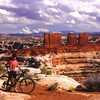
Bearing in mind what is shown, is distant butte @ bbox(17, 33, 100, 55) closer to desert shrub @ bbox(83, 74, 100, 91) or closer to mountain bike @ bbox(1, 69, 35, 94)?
desert shrub @ bbox(83, 74, 100, 91)

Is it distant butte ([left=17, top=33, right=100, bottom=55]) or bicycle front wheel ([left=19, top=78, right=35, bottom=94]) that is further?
distant butte ([left=17, top=33, right=100, bottom=55])

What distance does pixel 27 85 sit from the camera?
15.1 metres

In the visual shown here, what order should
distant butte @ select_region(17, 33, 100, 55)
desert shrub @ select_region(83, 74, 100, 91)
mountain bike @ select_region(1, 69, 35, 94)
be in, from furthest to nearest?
distant butte @ select_region(17, 33, 100, 55), desert shrub @ select_region(83, 74, 100, 91), mountain bike @ select_region(1, 69, 35, 94)

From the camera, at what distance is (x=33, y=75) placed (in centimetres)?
2153

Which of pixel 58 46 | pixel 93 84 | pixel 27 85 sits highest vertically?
pixel 27 85

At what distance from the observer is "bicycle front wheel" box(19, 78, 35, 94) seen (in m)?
15.1

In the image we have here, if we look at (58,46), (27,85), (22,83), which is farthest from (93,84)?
(58,46)

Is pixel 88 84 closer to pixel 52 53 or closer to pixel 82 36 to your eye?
pixel 52 53

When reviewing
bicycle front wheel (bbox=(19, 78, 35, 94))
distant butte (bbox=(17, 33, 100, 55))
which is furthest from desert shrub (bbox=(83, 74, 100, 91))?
distant butte (bbox=(17, 33, 100, 55))

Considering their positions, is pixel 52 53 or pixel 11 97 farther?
pixel 52 53

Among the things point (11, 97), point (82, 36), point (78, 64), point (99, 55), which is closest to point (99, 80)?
point (11, 97)

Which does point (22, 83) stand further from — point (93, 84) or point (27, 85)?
point (93, 84)

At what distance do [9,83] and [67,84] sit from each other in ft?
14.6

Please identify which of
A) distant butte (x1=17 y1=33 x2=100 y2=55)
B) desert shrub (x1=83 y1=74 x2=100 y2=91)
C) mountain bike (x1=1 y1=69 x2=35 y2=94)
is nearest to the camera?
mountain bike (x1=1 y1=69 x2=35 y2=94)
